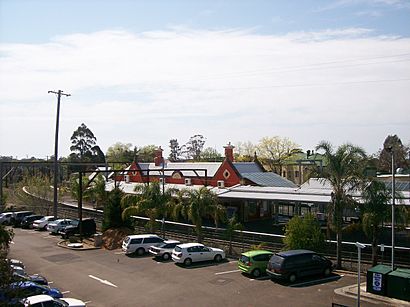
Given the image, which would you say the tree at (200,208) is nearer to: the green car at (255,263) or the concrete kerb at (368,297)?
the green car at (255,263)

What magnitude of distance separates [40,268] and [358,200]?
60.0 ft

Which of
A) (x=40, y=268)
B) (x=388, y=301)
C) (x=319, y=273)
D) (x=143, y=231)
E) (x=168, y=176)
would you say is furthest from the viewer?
(x=168, y=176)

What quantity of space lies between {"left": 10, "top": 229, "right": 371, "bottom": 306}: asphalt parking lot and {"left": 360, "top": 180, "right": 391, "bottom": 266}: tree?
7.91 feet

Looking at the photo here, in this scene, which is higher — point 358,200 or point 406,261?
point 358,200

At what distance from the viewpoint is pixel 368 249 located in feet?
87.4

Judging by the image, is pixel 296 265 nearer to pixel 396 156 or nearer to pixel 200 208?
pixel 200 208

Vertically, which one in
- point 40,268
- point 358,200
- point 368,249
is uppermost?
point 358,200

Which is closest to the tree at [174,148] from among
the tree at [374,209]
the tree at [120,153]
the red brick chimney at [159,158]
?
the tree at [120,153]

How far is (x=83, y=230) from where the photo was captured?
39188mm

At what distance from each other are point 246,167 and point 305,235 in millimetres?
28039

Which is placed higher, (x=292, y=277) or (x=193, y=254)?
(x=193, y=254)

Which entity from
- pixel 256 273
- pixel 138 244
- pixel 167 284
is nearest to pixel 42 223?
pixel 138 244

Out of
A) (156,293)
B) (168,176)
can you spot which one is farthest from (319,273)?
(168,176)

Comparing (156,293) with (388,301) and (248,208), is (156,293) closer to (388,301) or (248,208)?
(388,301)
